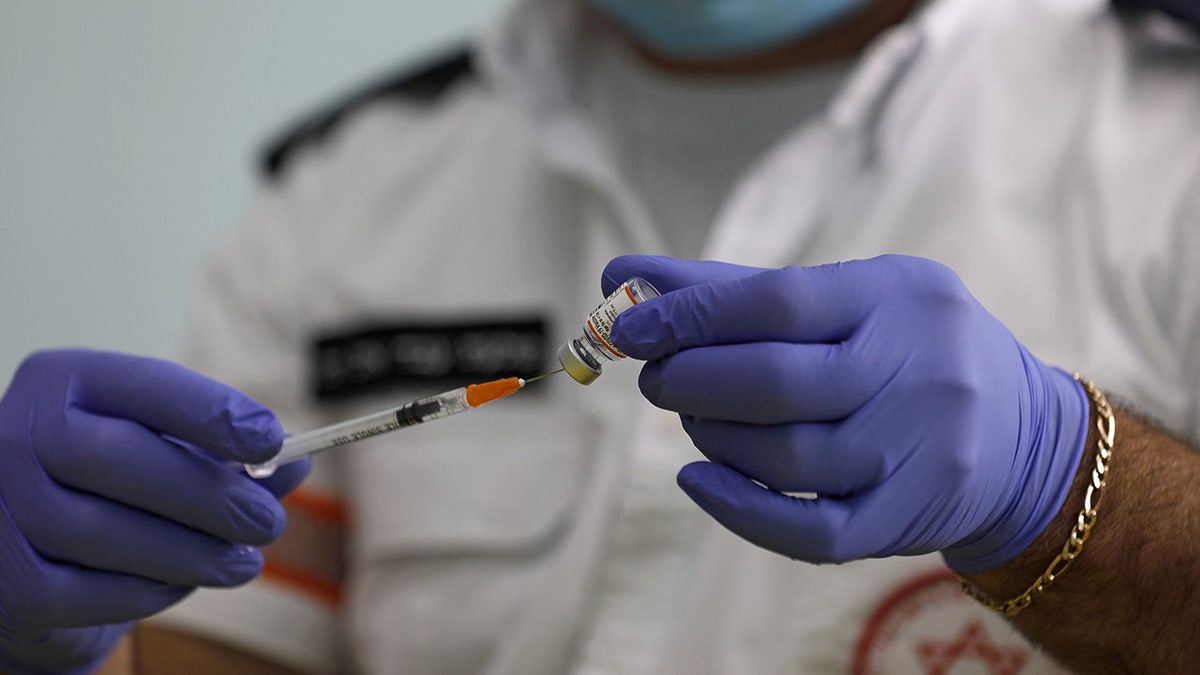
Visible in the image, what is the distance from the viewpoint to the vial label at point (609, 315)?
0.57 meters

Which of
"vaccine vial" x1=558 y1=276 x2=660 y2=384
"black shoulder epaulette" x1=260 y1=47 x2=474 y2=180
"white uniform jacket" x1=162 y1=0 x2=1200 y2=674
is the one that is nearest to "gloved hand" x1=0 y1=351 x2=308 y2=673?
"vaccine vial" x1=558 y1=276 x2=660 y2=384

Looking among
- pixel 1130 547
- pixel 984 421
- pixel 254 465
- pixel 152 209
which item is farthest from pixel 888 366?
pixel 152 209

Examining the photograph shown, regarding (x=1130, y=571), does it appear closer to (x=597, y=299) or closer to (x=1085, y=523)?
(x=1085, y=523)

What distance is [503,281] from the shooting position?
1.03 meters

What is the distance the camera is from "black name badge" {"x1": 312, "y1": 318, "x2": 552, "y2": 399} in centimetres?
101

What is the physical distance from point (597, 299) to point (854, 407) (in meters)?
0.44

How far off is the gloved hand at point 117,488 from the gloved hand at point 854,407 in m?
0.25

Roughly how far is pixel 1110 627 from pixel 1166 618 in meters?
0.03

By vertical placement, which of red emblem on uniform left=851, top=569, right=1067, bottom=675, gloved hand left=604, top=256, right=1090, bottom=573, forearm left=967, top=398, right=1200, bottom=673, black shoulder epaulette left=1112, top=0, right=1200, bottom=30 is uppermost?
black shoulder epaulette left=1112, top=0, right=1200, bottom=30

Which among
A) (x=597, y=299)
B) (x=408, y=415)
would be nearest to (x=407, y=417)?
(x=408, y=415)

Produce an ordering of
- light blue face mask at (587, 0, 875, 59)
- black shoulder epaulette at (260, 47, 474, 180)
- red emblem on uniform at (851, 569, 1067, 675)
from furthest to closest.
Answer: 1. black shoulder epaulette at (260, 47, 474, 180)
2. light blue face mask at (587, 0, 875, 59)
3. red emblem on uniform at (851, 569, 1067, 675)

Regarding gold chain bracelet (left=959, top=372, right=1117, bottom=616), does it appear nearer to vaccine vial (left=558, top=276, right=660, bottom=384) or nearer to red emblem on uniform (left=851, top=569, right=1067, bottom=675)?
red emblem on uniform (left=851, top=569, right=1067, bottom=675)

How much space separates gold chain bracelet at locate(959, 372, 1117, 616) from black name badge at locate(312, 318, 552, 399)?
0.51 meters

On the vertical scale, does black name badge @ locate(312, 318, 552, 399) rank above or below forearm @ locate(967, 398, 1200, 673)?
above
